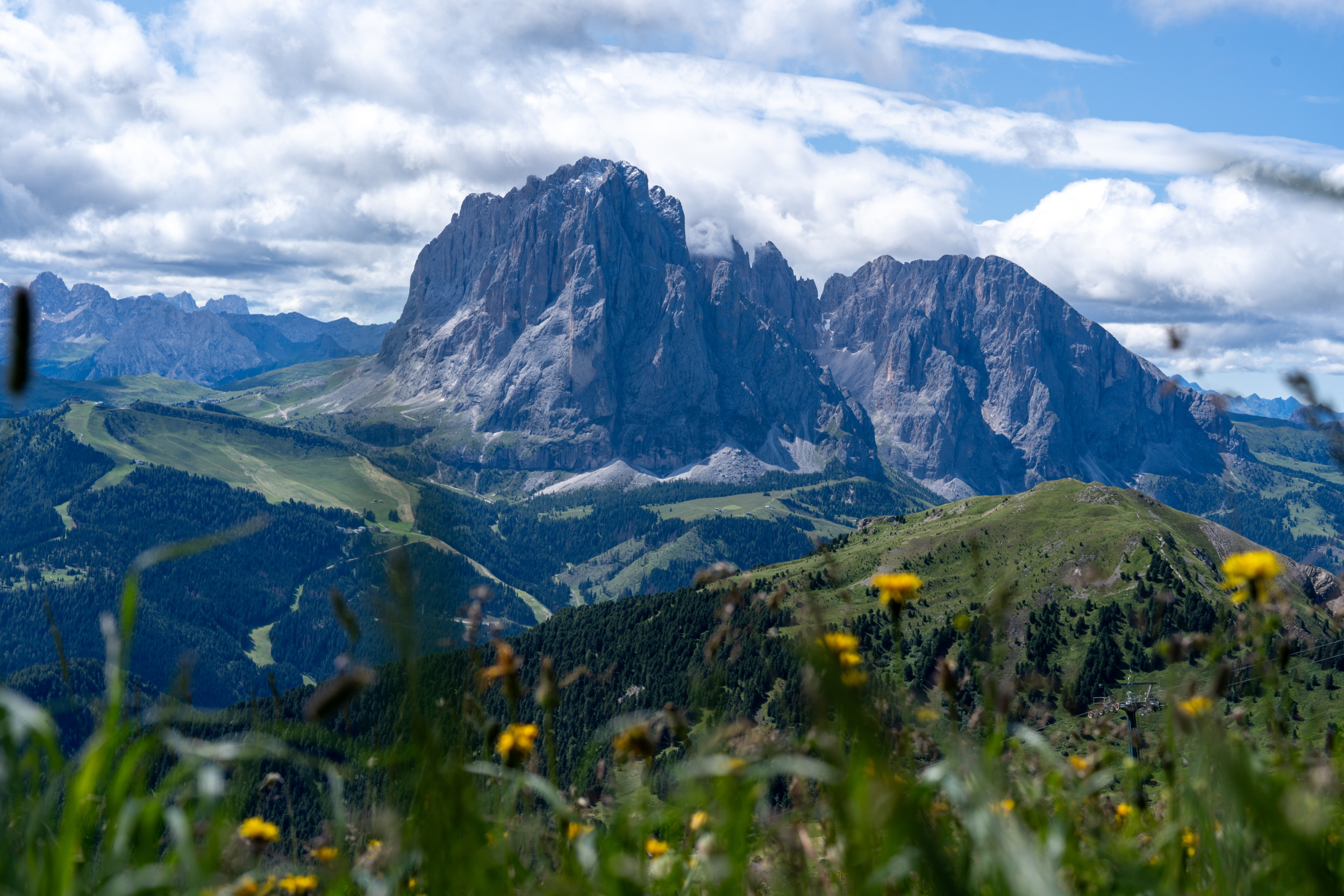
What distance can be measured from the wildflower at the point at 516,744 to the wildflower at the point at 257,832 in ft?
4.45

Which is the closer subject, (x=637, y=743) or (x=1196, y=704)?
(x=637, y=743)

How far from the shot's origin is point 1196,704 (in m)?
4.61

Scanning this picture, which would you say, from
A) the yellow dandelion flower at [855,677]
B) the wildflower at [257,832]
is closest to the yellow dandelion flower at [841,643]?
the yellow dandelion flower at [855,677]

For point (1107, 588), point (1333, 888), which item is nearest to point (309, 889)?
point (1333, 888)

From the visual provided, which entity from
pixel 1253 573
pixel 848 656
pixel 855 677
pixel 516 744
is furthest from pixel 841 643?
pixel 1253 573

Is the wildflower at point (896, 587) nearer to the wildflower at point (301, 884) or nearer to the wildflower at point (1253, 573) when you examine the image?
the wildflower at point (1253, 573)

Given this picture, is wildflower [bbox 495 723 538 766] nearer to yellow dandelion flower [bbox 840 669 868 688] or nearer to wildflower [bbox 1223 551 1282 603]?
yellow dandelion flower [bbox 840 669 868 688]

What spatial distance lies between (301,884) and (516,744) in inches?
48.7

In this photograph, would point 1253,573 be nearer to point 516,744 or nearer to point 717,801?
point 717,801

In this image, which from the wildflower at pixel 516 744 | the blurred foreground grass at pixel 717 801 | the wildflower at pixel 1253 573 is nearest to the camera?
the blurred foreground grass at pixel 717 801

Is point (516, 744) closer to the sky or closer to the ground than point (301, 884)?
closer to the sky

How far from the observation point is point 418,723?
3.07m

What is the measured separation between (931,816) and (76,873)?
377 cm

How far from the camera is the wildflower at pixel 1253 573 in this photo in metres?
4.30
